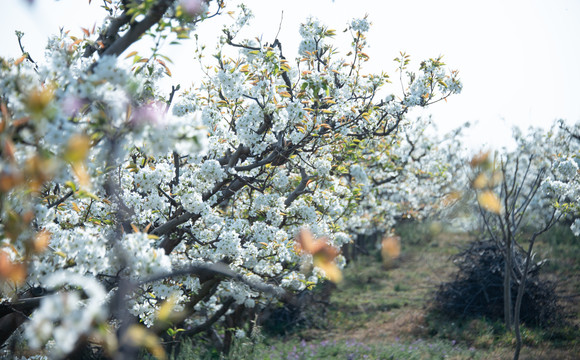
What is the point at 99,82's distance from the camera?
74.0 inches

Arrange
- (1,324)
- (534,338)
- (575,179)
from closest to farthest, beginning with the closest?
(1,324)
(575,179)
(534,338)

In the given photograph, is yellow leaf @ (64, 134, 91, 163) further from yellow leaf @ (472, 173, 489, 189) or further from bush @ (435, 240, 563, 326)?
bush @ (435, 240, 563, 326)

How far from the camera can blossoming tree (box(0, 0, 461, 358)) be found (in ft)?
5.98

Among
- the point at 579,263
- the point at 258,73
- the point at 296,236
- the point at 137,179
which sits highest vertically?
the point at 258,73

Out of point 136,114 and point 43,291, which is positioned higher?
point 136,114

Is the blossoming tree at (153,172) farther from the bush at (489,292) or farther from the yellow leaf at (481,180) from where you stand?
the bush at (489,292)

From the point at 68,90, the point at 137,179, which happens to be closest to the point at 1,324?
the point at 137,179

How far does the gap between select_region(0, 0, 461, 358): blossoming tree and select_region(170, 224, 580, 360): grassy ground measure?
199cm

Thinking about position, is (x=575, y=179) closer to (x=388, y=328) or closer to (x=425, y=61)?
(x=425, y=61)

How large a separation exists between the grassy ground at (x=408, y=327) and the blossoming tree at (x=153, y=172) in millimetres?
1992

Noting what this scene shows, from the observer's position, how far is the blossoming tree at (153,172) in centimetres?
182

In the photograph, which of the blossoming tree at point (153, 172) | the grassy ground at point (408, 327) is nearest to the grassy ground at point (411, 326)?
the grassy ground at point (408, 327)

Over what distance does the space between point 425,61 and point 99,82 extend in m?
4.77

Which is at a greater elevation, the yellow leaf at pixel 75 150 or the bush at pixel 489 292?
the yellow leaf at pixel 75 150
